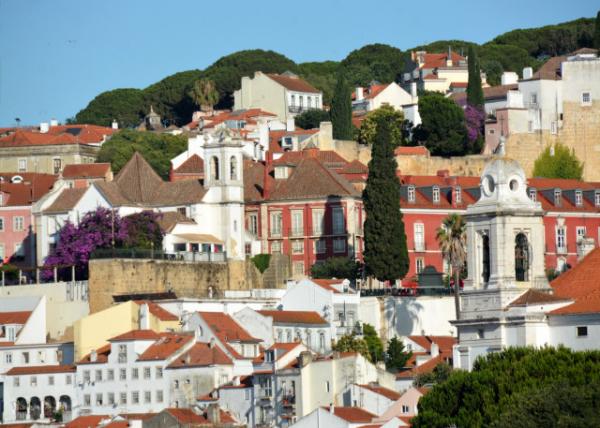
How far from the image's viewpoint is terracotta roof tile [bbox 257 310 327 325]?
102312mm

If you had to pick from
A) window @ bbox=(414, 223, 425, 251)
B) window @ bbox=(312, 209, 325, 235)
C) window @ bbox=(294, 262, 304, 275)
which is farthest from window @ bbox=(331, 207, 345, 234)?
window @ bbox=(414, 223, 425, 251)

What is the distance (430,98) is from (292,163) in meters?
18.8

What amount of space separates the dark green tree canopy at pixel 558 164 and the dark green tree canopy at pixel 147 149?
835 inches

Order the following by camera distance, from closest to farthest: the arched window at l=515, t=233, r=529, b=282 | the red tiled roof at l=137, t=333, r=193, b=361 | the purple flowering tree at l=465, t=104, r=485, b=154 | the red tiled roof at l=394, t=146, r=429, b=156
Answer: the arched window at l=515, t=233, r=529, b=282, the red tiled roof at l=137, t=333, r=193, b=361, the red tiled roof at l=394, t=146, r=429, b=156, the purple flowering tree at l=465, t=104, r=485, b=154

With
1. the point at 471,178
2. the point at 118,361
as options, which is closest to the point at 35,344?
the point at 118,361

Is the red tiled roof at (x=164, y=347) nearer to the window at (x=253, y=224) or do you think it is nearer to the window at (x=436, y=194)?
the window at (x=253, y=224)

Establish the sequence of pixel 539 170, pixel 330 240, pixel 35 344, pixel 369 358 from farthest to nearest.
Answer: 1. pixel 539 170
2. pixel 330 240
3. pixel 35 344
4. pixel 369 358

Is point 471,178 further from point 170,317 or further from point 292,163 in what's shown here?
point 170,317

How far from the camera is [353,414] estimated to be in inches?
3403

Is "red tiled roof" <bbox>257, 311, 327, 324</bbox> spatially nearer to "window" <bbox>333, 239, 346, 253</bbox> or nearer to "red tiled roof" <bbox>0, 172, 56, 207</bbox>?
"window" <bbox>333, 239, 346, 253</bbox>

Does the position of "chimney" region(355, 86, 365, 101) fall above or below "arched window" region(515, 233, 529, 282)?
above

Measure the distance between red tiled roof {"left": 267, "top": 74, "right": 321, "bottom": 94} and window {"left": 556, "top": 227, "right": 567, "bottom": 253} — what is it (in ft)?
152

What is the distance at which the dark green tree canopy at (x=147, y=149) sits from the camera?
13275 cm

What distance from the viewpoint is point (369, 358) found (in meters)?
97.8
